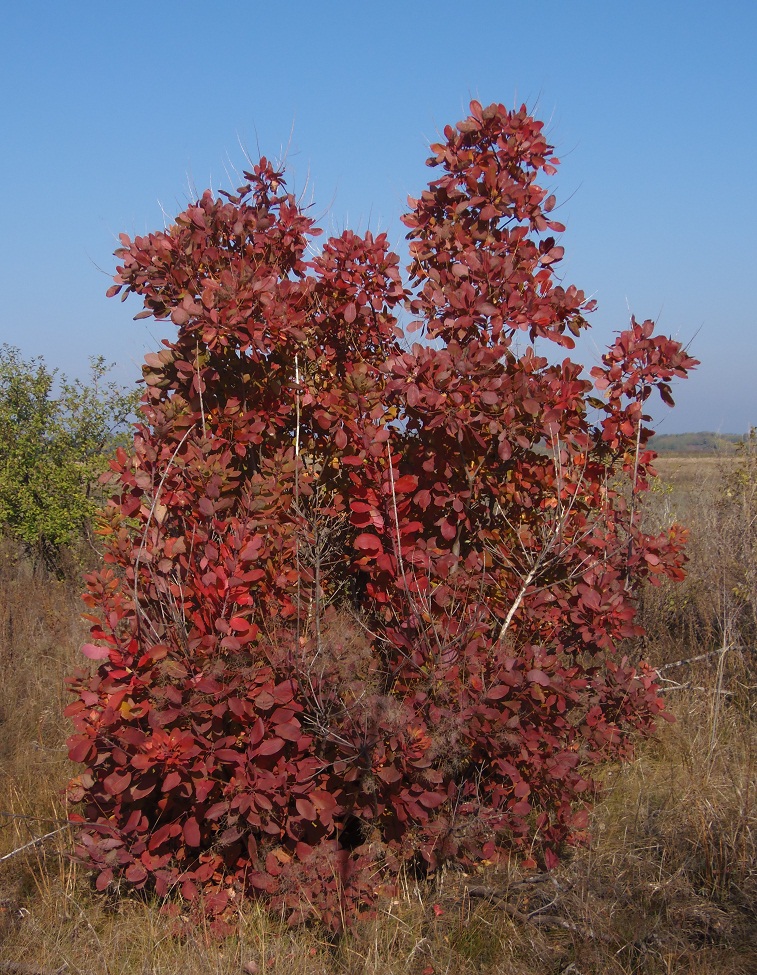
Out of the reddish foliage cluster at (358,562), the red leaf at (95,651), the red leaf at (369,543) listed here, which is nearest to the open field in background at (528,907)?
the reddish foliage cluster at (358,562)

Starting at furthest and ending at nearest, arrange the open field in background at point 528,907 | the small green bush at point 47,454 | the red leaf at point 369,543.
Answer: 1. the small green bush at point 47,454
2. the red leaf at point 369,543
3. the open field in background at point 528,907

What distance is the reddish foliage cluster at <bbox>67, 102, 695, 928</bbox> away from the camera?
107 inches

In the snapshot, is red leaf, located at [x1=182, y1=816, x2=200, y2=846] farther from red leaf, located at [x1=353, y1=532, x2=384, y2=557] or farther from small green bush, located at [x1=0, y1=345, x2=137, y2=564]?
small green bush, located at [x1=0, y1=345, x2=137, y2=564]

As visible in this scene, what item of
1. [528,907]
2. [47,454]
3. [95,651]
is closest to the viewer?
[95,651]

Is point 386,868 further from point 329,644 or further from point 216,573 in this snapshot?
point 216,573

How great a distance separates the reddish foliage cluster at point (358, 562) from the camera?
271cm

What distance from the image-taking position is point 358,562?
9.83 feet

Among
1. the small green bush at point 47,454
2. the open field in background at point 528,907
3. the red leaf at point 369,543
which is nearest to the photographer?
the open field in background at point 528,907

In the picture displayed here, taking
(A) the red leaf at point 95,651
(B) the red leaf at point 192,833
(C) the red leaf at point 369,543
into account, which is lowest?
(B) the red leaf at point 192,833

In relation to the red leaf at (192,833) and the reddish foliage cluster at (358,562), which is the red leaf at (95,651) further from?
the red leaf at (192,833)

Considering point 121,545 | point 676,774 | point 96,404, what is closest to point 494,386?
point 121,545

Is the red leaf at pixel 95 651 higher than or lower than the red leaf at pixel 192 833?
higher

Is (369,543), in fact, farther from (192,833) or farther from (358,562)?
(192,833)

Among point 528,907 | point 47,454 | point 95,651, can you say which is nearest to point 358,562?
point 95,651
